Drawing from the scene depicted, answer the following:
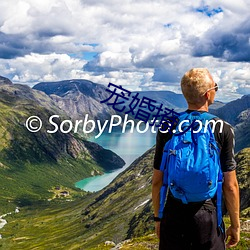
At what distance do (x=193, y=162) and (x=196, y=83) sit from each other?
2.38 metres

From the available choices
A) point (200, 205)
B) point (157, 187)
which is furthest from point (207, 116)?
point (157, 187)

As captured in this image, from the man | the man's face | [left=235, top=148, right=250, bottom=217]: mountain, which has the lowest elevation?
[left=235, top=148, right=250, bottom=217]: mountain

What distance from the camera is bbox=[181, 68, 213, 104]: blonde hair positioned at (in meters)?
10.9

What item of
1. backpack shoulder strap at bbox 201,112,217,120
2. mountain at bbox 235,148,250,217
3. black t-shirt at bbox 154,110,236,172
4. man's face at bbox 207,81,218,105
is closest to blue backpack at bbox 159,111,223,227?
backpack shoulder strap at bbox 201,112,217,120

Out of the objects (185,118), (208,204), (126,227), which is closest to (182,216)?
(208,204)

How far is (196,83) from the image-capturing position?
10.9 m

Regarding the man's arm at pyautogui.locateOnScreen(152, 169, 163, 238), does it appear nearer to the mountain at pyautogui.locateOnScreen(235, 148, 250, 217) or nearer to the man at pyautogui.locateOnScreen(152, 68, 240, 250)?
the man at pyautogui.locateOnScreen(152, 68, 240, 250)

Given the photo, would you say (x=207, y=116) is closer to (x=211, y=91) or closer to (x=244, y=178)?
(x=211, y=91)

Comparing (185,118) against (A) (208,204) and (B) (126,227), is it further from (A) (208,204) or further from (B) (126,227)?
(B) (126,227)

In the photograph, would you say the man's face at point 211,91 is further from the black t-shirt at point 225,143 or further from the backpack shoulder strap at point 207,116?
the black t-shirt at point 225,143

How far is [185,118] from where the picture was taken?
11.1 m

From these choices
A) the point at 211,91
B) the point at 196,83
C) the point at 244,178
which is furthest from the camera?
the point at 244,178

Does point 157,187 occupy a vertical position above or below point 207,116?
below

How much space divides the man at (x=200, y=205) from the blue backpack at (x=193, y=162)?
35 centimetres
